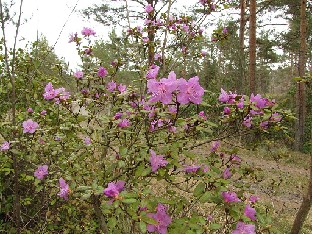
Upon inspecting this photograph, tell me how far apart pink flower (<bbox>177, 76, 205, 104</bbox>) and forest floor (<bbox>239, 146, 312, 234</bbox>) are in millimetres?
786

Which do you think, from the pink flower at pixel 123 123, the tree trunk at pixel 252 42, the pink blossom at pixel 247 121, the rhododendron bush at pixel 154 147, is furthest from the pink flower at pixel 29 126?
the tree trunk at pixel 252 42

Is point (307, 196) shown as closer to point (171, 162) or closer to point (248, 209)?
point (248, 209)

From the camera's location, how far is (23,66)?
3.38 m

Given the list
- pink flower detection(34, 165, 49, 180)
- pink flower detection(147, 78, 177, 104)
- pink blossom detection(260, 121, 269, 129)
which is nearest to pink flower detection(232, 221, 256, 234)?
pink blossom detection(260, 121, 269, 129)

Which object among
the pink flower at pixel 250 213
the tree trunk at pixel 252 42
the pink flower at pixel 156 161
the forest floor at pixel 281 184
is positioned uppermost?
the tree trunk at pixel 252 42

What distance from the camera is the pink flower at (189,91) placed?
1342 mm

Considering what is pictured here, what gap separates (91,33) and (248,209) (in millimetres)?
1918

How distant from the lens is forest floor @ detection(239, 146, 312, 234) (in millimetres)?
3324

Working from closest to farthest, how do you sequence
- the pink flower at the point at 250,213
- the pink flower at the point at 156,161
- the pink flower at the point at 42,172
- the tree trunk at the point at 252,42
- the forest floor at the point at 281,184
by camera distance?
the pink flower at the point at 156,161 < the pink flower at the point at 250,213 < the pink flower at the point at 42,172 < the forest floor at the point at 281,184 < the tree trunk at the point at 252,42

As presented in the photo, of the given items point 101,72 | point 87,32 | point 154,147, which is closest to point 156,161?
point 154,147

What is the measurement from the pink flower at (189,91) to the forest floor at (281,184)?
2.58 ft

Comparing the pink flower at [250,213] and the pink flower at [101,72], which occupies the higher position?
the pink flower at [101,72]

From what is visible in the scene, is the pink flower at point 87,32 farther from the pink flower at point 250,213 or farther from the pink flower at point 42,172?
the pink flower at point 250,213

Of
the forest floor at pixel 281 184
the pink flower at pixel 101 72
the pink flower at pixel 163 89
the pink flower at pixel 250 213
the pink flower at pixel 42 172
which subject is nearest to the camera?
the pink flower at pixel 163 89
